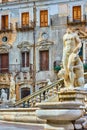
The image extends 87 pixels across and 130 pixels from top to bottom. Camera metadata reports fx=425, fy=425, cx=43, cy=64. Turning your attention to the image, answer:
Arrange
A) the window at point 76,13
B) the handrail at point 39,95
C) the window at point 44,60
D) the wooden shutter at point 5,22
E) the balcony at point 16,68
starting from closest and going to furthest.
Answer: the handrail at point 39,95
the window at point 76,13
the window at point 44,60
the balcony at point 16,68
the wooden shutter at point 5,22

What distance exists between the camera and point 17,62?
116ft

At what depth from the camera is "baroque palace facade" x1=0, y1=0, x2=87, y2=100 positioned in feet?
112

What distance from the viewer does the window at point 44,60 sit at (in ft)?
114

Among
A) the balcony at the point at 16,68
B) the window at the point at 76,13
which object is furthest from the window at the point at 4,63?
the window at the point at 76,13

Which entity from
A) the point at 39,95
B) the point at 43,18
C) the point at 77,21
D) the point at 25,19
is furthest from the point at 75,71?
the point at 25,19

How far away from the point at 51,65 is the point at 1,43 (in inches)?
201

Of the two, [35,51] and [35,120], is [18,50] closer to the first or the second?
[35,51]

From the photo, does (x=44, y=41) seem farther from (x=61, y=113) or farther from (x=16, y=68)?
(x=61, y=113)

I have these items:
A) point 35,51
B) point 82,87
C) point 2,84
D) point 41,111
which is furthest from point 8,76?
point 41,111

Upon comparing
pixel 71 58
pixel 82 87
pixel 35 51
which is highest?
pixel 35 51

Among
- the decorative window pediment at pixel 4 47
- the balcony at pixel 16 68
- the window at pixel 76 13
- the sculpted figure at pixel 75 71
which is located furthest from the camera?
the decorative window pediment at pixel 4 47

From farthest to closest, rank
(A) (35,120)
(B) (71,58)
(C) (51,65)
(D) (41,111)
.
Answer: (C) (51,65)
(B) (71,58)
(A) (35,120)
(D) (41,111)

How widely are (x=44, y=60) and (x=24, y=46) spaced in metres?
2.13

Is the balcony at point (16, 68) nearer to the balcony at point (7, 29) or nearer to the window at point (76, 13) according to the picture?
the balcony at point (7, 29)
